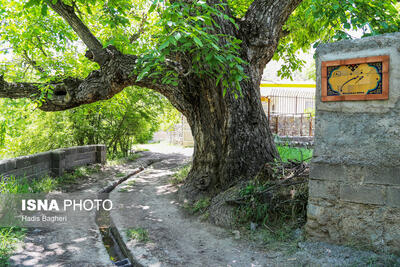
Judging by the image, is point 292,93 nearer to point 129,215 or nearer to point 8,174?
point 129,215

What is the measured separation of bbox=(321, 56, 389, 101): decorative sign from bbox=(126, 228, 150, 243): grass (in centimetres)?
Answer: 303

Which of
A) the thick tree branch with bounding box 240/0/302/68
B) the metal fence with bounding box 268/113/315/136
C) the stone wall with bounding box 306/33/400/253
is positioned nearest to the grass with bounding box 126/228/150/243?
the stone wall with bounding box 306/33/400/253

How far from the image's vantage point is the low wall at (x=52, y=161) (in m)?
6.42

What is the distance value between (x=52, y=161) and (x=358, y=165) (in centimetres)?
748

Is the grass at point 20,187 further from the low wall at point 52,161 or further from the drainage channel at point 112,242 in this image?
the drainage channel at point 112,242

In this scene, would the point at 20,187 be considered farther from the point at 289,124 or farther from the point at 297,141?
the point at 289,124

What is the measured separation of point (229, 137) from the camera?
578cm

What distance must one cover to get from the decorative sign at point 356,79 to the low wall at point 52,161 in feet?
19.7

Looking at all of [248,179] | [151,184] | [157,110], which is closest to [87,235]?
[248,179]

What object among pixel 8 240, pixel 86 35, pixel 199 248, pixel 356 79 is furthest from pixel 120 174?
pixel 356 79

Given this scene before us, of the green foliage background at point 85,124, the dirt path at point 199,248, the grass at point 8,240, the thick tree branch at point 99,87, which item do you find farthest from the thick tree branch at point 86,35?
the green foliage background at point 85,124

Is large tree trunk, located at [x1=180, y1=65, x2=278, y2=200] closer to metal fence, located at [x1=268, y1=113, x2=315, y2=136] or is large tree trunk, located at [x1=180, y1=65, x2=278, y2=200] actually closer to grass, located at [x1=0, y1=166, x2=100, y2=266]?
grass, located at [x1=0, y1=166, x2=100, y2=266]

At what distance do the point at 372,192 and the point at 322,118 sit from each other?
0.98 metres

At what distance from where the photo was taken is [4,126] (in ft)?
28.2
